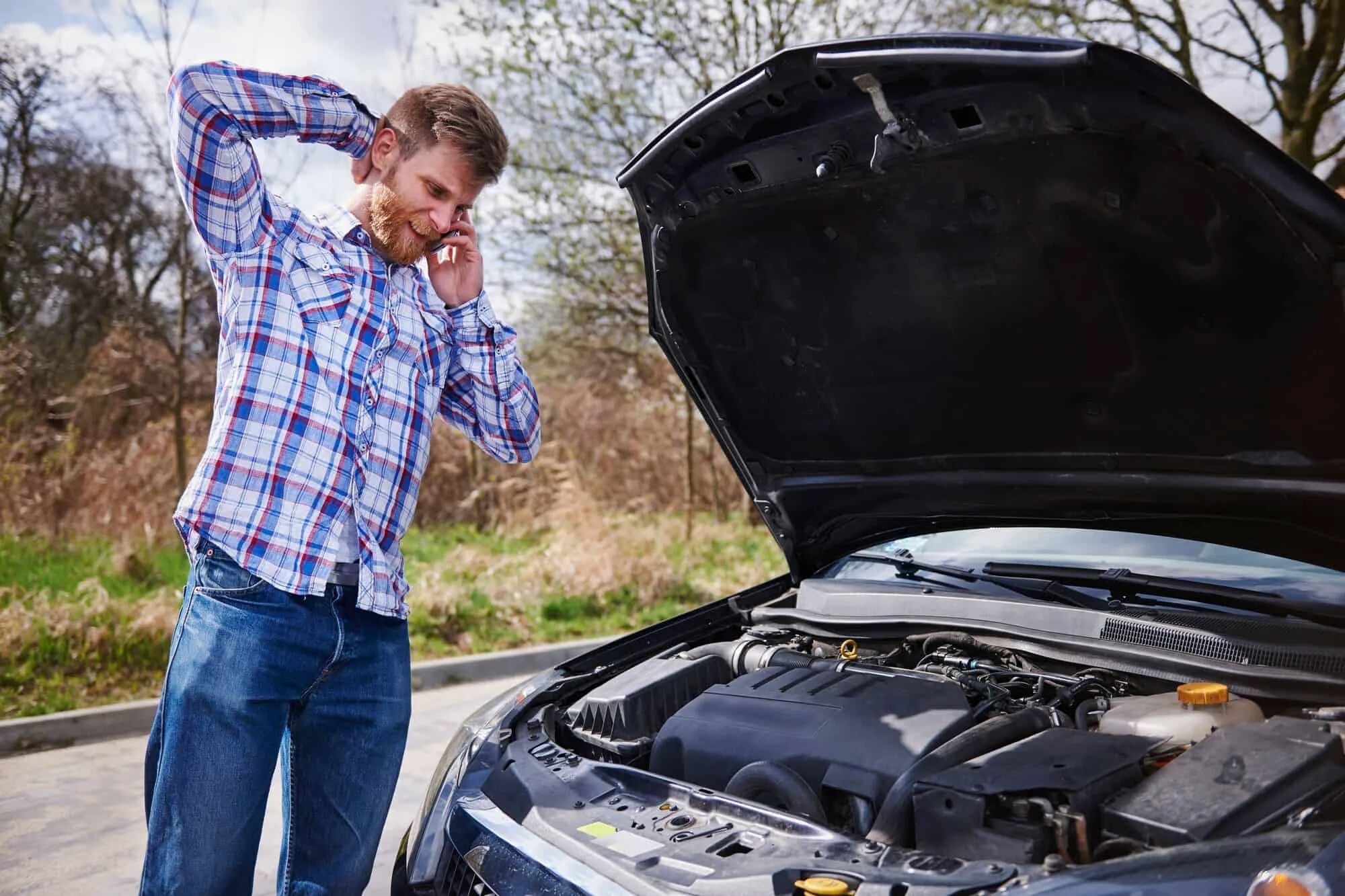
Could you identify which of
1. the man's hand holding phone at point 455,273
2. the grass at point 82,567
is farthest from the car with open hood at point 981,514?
the grass at point 82,567

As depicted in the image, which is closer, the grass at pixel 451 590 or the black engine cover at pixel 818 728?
the black engine cover at pixel 818 728

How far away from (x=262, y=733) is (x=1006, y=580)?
1855 millimetres

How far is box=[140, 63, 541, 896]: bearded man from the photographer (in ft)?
6.60

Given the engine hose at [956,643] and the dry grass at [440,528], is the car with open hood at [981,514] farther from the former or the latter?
the dry grass at [440,528]

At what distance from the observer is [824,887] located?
1.64 metres

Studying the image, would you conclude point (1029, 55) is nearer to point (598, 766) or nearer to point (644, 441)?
point (598, 766)

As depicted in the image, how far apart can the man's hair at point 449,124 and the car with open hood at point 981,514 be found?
409 millimetres

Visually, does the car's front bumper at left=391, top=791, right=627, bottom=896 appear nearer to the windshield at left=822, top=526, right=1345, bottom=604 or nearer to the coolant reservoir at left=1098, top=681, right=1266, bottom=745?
the coolant reservoir at left=1098, top=681, right=1266, bottom=745

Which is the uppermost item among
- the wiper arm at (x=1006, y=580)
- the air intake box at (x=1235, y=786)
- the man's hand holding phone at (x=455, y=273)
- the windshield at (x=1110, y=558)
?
the man's hand holding phone at (x=455, y=273)

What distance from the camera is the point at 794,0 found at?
9.27m

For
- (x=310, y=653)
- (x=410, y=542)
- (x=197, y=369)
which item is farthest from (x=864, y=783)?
(x=197, y=369)

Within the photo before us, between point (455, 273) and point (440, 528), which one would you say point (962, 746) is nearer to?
point (455, 273)

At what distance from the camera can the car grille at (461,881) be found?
205 cm

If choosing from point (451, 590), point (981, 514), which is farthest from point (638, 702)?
point (451, 590)
